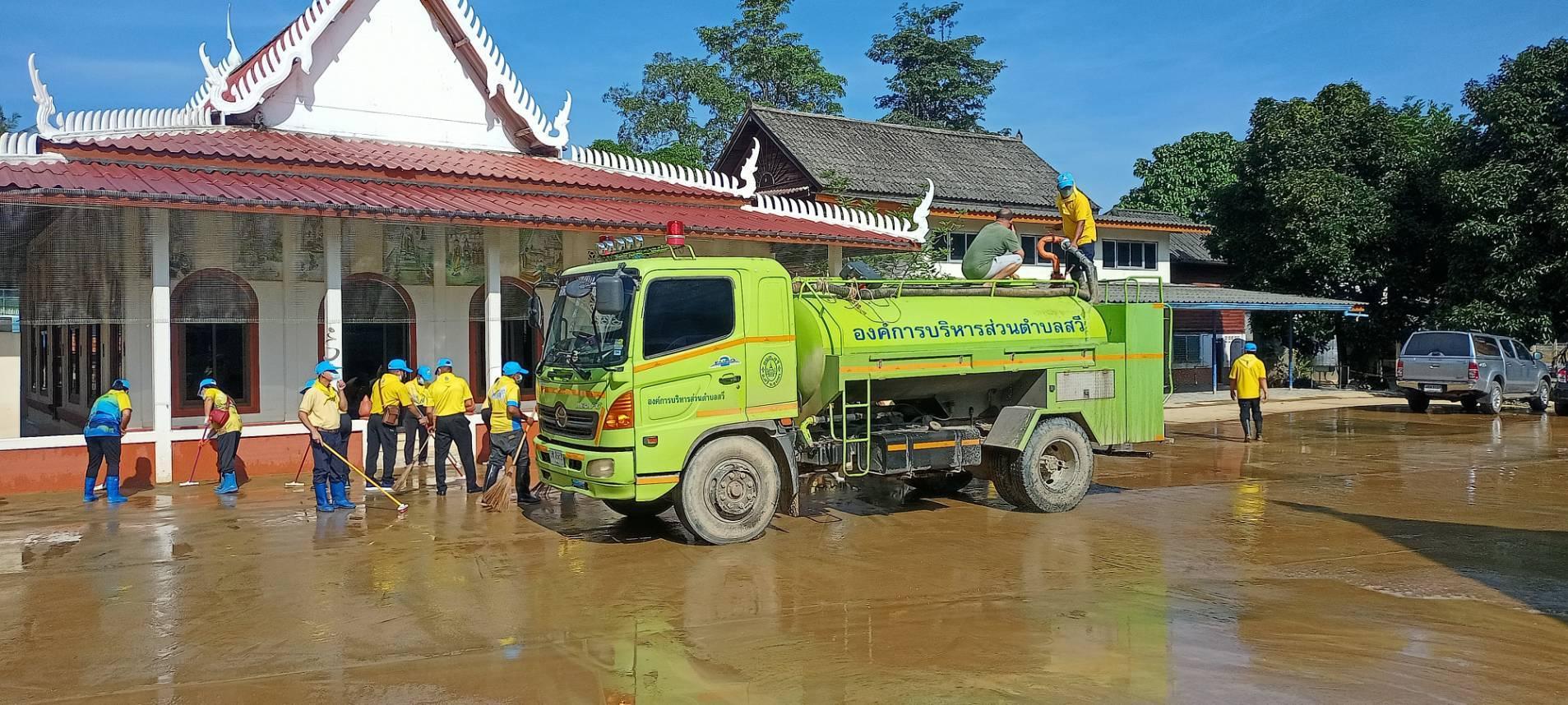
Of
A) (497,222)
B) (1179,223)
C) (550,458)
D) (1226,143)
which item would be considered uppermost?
(1226,143)

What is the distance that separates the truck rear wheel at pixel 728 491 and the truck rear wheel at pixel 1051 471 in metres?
2.70

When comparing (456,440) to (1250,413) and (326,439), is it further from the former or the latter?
(1250,413)

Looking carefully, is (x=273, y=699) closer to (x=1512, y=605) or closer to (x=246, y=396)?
(x=1512, y=605)

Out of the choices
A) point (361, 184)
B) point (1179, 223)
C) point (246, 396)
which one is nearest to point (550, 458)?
point (361, 184)

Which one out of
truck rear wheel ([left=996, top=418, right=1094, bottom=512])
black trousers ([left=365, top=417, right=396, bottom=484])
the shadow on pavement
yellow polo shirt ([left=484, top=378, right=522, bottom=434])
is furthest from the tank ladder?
black trousers ([left=365, top=417, right=396, bottom=484])

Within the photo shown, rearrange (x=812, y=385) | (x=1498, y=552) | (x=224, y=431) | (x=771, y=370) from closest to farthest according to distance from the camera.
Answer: (x=1498, y=552)
(x=771, y=370)
(x=812, y=385)
(x=224, y=431)

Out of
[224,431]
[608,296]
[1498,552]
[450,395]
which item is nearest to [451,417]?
[450,395]

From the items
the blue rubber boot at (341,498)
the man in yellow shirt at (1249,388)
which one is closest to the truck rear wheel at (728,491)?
the blue rubber boot at (341,498)

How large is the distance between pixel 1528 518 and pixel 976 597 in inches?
253

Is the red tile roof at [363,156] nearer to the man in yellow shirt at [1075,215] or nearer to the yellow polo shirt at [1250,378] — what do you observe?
the man in yellow shirt at [1075,215]

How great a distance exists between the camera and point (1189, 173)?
45.3 metres

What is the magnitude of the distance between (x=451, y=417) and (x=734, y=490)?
4271 mm

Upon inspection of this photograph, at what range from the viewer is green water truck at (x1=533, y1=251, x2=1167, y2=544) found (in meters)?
8.68

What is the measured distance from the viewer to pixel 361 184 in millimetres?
14133
